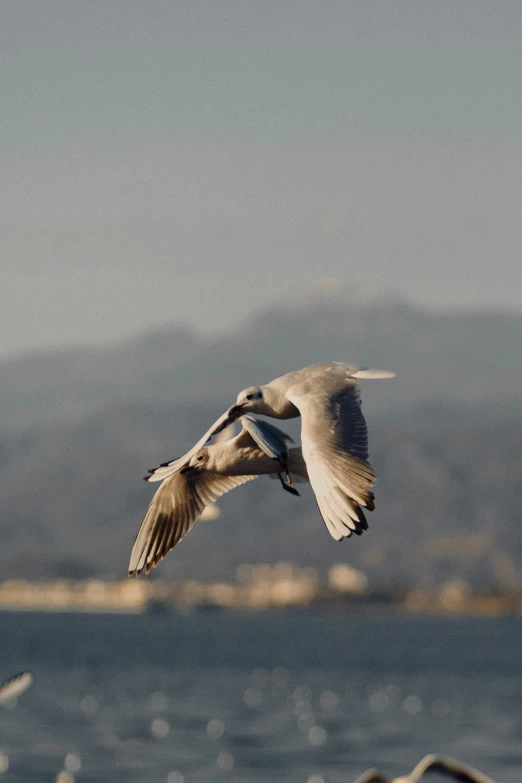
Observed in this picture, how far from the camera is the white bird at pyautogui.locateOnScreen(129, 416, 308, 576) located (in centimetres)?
765

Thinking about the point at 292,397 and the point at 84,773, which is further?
the point at 84,773

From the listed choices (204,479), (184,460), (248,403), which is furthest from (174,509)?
(248,403)

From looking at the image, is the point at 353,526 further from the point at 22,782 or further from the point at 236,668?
the point at 236,668

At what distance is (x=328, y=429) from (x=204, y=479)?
6.37 ft

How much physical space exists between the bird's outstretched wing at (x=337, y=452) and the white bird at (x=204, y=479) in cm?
23

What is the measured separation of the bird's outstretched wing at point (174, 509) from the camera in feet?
27.3

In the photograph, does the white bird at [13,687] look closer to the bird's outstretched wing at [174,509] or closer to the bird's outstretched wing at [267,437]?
the bird's outstretched wing at [174,509]

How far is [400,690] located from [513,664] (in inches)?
2185

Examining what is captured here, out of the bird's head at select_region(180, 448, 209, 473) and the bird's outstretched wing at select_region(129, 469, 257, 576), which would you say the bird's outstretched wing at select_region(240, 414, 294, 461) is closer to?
the bird's head at select_region(180, 448, 209, 473)

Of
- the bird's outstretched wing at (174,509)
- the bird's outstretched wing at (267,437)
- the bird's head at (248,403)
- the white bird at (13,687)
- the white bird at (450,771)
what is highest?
the bird's head at (248,403)

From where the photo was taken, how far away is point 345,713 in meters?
104

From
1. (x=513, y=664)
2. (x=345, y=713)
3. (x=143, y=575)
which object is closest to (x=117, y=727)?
(x=345, y=713)

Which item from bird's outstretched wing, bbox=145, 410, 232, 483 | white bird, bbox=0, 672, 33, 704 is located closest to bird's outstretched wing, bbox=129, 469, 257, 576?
bird's outstretched wing, bbox=145, 410, 232, 483

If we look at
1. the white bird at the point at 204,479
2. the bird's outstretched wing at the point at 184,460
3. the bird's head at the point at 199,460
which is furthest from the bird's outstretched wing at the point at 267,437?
the bird's head at the point at 199,460
